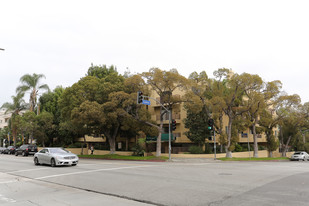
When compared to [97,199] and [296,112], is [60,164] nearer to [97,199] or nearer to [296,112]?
[97,199]

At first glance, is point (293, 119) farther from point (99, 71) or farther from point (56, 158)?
point (56, 158)

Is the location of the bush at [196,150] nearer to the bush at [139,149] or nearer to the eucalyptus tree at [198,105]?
the eucalyptus tree at [198,105]

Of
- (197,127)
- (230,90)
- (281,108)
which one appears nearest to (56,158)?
(197,127)

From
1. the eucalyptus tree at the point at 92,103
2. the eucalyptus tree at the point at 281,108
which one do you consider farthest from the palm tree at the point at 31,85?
the eucalyptus tree at the point at 281,108

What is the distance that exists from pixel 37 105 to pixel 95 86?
21.2 m

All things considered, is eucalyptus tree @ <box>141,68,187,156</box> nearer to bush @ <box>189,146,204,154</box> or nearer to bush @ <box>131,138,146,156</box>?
bush @ <box>189,146,204,154</box>

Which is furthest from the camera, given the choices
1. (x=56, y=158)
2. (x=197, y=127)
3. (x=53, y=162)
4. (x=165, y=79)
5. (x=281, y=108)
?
(x=281, y=108)

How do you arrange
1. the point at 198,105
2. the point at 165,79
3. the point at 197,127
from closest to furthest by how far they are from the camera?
the point at 165,79
the point at 198,105
the point at 197,127

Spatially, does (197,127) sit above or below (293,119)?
below

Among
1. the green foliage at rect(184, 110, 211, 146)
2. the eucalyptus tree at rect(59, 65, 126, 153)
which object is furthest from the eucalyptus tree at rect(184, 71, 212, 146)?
the eucalyptus tree at rect(59, 65, 126, 153)

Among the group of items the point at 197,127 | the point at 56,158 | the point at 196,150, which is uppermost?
the point at 197,127

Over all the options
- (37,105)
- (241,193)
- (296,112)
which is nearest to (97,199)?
(241,193)

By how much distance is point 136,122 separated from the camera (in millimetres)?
33188

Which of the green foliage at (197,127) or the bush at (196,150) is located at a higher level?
the green foliage at (197,127)
